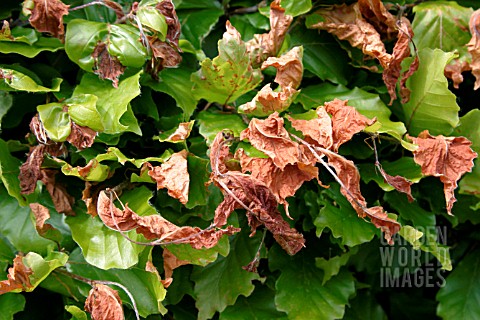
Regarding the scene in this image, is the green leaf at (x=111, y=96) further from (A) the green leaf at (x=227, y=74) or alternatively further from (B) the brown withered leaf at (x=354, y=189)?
(B) the brown withered leaf at (x=354, y=189)

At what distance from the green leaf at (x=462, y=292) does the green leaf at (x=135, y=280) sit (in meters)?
0.53

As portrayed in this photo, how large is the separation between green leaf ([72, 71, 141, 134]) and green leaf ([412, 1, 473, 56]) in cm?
47

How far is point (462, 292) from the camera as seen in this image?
107 centimetres

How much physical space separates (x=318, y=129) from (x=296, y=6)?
23cm

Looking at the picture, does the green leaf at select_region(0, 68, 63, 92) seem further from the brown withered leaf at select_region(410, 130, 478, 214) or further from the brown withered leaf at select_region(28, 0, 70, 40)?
the brown withered leaf at select_region(410, 130, 478, 214)

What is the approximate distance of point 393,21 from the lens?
90 cm

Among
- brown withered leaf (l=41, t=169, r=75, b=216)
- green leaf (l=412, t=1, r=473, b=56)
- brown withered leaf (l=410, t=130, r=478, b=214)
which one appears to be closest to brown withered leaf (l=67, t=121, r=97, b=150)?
brown withered leaf (l=41, t=169, r=75, b=216)

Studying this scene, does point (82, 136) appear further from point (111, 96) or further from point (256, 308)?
point (256, 308)

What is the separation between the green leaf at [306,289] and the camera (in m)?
0.92

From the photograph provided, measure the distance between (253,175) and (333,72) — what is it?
31 centimetres

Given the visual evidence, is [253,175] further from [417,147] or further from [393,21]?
[393,21]

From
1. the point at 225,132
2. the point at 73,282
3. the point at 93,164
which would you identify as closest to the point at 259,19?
the point at 225,132

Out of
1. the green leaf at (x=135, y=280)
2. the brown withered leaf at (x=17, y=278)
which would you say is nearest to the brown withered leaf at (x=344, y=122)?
the green leaf at (x=135, y=280)

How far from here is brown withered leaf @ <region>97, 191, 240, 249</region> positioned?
2.33ft
